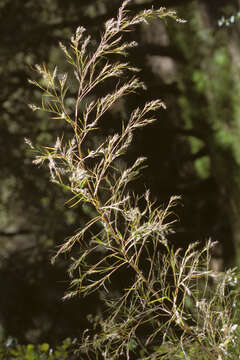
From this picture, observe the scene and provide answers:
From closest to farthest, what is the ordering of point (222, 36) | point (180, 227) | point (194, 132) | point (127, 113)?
point (127, 113)
point (180, 227)
point (222, 36)
point (194, 132)

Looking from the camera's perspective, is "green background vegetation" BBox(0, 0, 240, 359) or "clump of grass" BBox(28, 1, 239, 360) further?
"green background vegetation" BBox(0, 0, 240, 359)

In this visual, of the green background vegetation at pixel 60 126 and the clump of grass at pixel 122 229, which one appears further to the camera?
the green background vegetation at pixel 60 126

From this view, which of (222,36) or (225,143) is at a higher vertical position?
(222,36)

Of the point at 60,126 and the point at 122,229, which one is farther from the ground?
the point at 60,126

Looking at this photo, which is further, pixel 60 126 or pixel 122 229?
pixel 60 126

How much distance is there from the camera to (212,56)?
320 cm

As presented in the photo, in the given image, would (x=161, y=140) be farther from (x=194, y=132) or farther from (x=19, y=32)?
(x=19, y=32)

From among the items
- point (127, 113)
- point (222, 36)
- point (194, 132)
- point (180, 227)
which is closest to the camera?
point (127, 113)

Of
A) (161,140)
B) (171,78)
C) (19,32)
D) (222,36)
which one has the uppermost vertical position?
(19,32)

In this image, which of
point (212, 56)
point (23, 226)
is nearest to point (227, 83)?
point (212, 56)

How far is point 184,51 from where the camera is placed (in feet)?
10.8

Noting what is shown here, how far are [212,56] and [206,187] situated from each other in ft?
3.23

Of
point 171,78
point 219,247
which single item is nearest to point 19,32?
point 171,78

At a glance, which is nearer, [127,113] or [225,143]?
[127,113]
